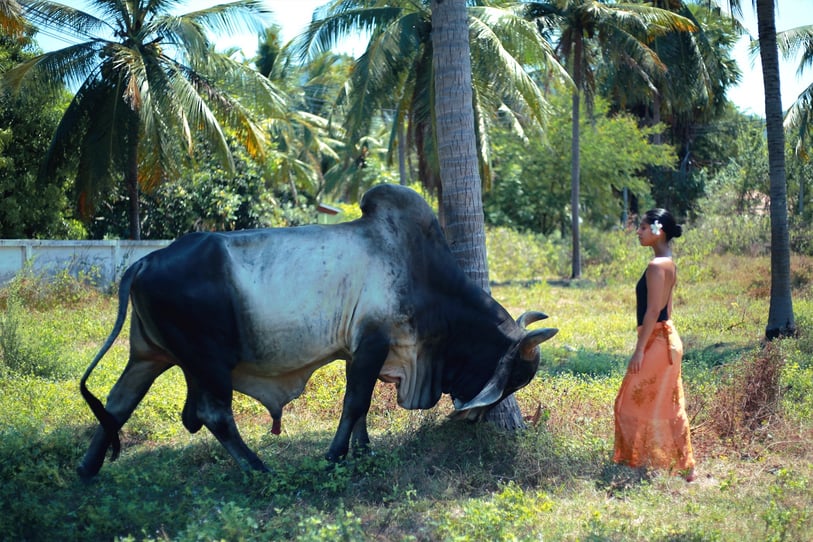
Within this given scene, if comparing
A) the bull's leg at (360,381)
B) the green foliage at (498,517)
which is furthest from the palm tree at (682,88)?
the green foliage at (498,517)

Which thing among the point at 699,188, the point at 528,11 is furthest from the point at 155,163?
the point at 699,188

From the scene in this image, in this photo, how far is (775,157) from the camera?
11461 mm

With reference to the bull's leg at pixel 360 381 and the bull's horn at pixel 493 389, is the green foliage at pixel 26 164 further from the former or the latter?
the bull's horn at pixel 493 389

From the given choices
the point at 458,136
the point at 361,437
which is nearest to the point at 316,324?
the point at 361,437

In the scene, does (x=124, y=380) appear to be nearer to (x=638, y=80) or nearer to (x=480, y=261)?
(x=480, y=261)

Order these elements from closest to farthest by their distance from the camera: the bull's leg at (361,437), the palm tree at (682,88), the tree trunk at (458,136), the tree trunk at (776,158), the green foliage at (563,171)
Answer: the bull's leg at (361,437), the tree trunk at (458,136), the tree trunk at (776,158), the palm tree at (682,88), the green foliage at (563,171)

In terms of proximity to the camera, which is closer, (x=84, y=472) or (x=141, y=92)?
(x=84, y=472)

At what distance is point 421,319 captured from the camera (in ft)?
19.3

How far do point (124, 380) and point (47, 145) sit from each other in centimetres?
1421

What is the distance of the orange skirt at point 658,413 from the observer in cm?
570

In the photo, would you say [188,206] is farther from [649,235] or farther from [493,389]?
[649,235]

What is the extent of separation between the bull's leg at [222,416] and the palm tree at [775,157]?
8647 mm

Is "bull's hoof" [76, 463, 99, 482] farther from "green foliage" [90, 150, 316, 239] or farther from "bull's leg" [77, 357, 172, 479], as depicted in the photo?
"green foliage" [90, 150, 316, 239]

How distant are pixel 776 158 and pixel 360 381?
8391 mm
